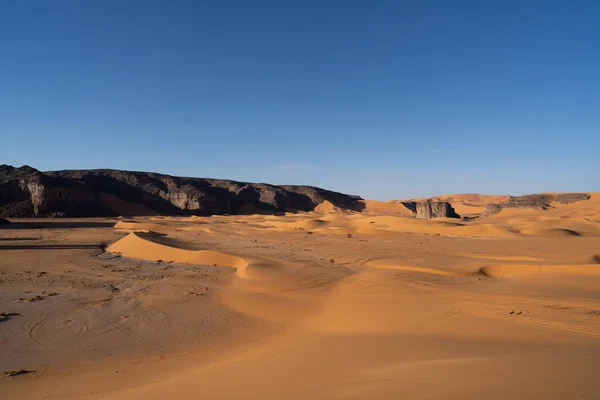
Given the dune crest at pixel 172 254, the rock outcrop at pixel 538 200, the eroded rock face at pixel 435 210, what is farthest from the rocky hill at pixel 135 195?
the rock outcrop at pixel 538 200

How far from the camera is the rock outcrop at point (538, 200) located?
41.2m

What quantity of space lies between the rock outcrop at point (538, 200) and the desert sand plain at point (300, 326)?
96.2ft

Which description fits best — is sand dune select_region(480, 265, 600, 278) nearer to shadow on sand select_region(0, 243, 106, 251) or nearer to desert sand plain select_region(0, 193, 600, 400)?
desert sand plain select_region(0, 193, 600, 400)

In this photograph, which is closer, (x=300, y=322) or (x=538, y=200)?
(x=300, y=322)

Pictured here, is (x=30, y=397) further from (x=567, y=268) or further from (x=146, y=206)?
(x=146, y=206)

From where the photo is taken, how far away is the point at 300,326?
743 cm

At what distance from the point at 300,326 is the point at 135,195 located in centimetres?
5206

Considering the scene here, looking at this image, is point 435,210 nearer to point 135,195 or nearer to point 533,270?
point 533,270

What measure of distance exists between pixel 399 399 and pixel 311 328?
4300mm

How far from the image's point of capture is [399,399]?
3.07 meters

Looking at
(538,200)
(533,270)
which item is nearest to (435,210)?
(538,200)

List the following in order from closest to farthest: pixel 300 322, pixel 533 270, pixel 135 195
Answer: pixel 300 322
pixel 533 270
pixel 135 195

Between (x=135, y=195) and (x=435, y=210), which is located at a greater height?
(x=135, y=195)

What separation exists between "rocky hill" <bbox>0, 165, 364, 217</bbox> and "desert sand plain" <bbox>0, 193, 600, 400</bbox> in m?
28.0
